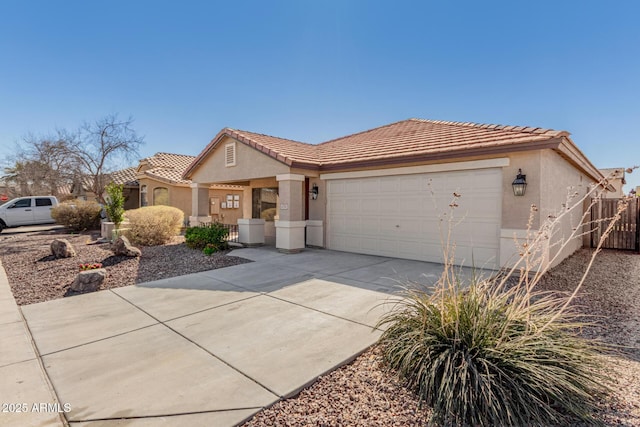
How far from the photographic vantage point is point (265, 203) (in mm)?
15266

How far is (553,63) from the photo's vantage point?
11.3 meters

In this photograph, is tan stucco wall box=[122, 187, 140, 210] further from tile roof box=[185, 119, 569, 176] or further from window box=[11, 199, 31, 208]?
tile roof box=[185, 119, 569, 176]

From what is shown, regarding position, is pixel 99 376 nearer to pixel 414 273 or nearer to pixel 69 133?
pixel 414 273

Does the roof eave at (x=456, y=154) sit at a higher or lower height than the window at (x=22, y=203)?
higher

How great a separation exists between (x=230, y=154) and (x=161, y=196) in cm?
1015

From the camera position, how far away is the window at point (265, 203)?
49.3 feet

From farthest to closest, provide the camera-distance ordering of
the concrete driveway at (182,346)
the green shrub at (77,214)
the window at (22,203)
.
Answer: the window at (22,203)
the green shrub at (77,214)
the concrete driveway at (182,346)

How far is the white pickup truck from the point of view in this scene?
18250 mm

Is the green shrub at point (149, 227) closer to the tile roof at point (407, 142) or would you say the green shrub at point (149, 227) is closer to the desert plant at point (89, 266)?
the tile roof at point (407, 142)

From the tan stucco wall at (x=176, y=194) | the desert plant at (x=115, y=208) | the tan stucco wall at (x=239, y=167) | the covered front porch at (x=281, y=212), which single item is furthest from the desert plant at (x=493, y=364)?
the tan stucco wall at (x=176, y=194)

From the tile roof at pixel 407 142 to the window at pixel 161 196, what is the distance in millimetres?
6216

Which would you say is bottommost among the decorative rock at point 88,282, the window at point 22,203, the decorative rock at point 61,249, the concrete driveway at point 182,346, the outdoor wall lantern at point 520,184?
the concrete driveway at point 182,346

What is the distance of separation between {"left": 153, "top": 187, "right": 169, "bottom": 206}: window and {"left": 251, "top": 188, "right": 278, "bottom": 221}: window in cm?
802

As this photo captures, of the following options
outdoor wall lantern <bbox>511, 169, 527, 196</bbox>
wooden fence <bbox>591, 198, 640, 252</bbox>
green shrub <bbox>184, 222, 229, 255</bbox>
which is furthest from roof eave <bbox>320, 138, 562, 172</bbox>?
wooden fence <bbox>591, 198, 640, 252</bbox>
